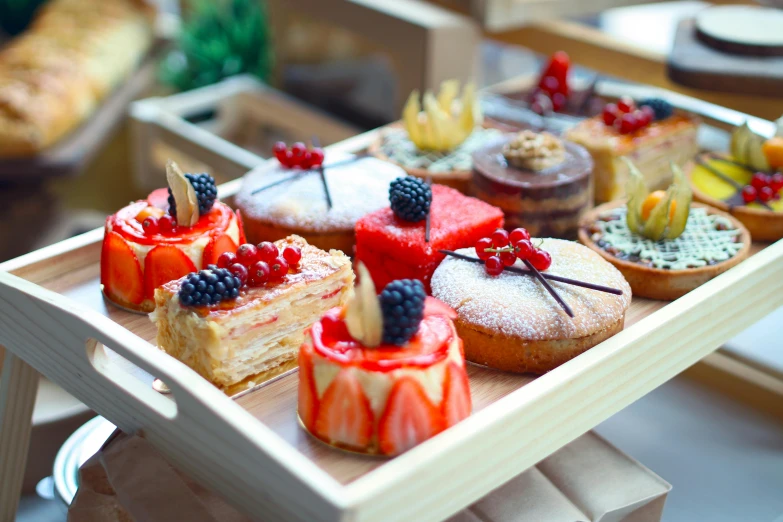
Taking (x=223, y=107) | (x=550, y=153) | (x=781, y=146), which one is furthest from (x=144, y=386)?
(x=223, y=107)

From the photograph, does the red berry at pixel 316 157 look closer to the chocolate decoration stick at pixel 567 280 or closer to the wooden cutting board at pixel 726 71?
the chocolate decoration stick at pixel 567 280

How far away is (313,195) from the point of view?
185 cm

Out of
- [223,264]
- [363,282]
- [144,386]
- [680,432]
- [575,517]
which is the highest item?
Result: [363,282]

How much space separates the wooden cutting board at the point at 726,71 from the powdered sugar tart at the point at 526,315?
854mm

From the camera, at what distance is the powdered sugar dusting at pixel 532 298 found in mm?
1449

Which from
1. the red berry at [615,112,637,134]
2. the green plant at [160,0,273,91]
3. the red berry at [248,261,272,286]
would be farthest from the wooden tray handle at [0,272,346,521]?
the green plant at [160,0,273,91]

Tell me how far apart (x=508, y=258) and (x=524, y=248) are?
3 centimetres

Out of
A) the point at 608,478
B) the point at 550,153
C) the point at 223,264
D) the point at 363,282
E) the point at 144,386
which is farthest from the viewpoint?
the point at 550,153

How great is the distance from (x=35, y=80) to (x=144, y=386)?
82.8 inches

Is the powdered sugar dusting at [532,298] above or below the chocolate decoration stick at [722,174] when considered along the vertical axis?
below

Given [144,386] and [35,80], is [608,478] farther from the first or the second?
[35,80]

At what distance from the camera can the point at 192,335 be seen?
1.39 metres

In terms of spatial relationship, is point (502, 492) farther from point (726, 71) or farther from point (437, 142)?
point (726, 71)

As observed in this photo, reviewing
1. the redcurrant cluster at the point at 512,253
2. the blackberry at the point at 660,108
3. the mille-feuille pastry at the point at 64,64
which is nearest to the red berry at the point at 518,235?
the redcurrant cluster at the point at 512,253
